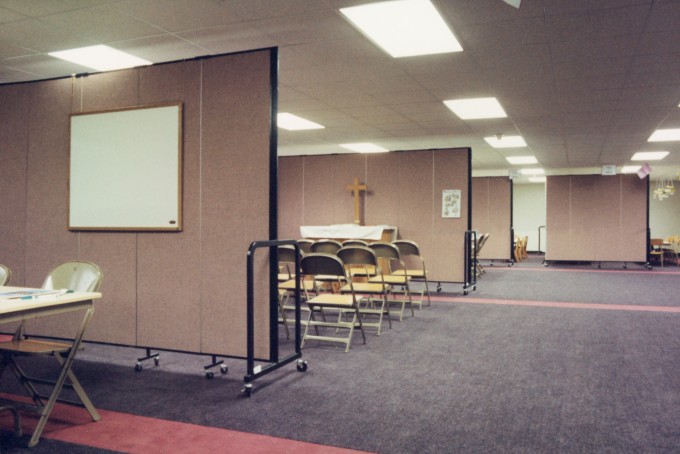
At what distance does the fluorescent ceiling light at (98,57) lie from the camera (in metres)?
5.55

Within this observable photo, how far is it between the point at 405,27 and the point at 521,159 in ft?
32.8

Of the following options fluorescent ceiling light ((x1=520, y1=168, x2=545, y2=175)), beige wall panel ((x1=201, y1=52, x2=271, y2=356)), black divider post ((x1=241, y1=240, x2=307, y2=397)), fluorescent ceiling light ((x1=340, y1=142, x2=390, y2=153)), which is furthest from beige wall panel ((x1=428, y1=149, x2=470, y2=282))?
fluorescent ceiling light ((x1=520, y1=168, x2=545, y2=175))

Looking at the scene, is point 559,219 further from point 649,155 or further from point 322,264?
point 322,264

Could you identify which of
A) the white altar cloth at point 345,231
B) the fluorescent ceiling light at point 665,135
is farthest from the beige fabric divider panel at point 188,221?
the fluorescent ceiling light at point 665,135

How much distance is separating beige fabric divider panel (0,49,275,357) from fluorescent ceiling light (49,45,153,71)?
1.00m

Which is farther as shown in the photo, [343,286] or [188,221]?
[343,286]

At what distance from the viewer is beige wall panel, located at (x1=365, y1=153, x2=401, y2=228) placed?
9.07 meters

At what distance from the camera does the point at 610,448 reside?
2.68 m

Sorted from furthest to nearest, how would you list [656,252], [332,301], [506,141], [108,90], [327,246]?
[656,252]
[506,141]
[327,246]
[332,301]
[108,90]

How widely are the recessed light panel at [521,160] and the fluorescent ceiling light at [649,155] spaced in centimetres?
232

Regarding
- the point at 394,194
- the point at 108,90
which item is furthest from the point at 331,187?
the point at 108,90

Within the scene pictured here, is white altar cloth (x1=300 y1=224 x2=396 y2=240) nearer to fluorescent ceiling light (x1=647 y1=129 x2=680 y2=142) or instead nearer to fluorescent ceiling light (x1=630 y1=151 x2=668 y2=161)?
fluorescent ceiling light (x1=647 y1=129 x2=680 y2=142)

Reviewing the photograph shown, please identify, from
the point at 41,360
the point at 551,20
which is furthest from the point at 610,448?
the point at 41,360

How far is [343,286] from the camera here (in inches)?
304
